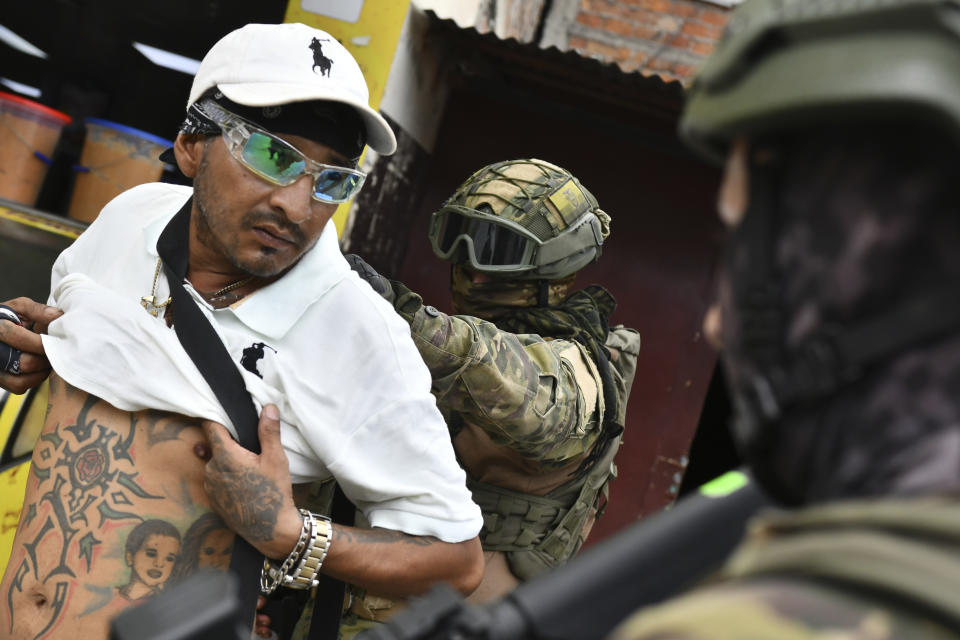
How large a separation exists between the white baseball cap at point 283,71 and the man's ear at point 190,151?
104mm

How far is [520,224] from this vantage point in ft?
11.0

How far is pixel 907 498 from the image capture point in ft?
2.62

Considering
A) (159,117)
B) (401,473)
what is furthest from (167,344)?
(159,117)

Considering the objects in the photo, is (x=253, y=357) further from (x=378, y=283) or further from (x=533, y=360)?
(x=533, y=360)

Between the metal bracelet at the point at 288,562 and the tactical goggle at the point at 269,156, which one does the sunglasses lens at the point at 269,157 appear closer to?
the tactical goggle at the point at 269,156

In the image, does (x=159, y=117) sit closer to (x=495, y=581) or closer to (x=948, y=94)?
(x=495, y=581)

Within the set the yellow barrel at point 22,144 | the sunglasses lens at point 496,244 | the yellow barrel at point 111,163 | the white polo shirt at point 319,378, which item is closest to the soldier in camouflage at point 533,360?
the sunglasses lens at point 496,244

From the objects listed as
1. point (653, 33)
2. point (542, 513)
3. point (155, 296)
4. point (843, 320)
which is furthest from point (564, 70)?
point (653, 33)

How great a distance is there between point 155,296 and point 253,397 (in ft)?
1.32

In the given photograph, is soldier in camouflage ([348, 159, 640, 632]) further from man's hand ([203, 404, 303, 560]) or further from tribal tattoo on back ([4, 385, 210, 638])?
tribal tattoo on back ([4, 385, 210, 638])

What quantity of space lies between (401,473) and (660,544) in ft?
2.98

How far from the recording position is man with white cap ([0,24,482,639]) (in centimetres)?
205

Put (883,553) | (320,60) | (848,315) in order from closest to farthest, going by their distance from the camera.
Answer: (883,553) → (848,315) → (320,60)

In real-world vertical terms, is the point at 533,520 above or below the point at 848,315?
below
